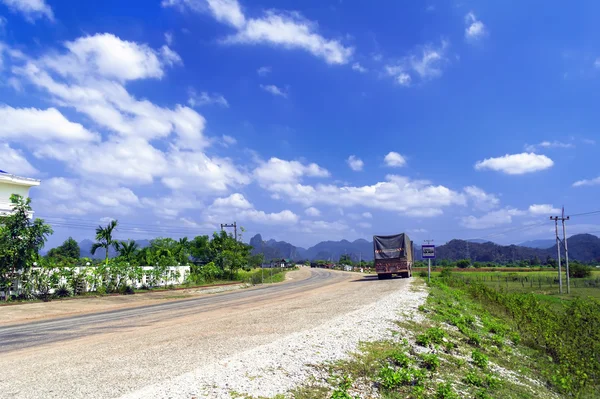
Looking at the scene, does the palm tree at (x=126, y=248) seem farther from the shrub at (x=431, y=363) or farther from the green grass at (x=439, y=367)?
the shrub at (x=431, y=363)

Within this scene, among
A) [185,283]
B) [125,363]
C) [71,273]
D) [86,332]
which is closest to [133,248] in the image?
[185,283]

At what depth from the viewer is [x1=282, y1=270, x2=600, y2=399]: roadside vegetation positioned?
750 centimetres

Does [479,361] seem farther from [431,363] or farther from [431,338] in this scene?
[431,363]

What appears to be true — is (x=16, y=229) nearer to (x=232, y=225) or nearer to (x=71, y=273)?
(x=71, y=273)

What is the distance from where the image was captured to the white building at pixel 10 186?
3192cm

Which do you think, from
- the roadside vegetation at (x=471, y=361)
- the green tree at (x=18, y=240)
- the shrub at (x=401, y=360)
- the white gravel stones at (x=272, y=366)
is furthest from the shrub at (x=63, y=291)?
the shrub at (x=401, y=360)

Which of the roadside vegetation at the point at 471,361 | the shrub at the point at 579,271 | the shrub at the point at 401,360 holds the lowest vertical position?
the shrub at the point at 579,271

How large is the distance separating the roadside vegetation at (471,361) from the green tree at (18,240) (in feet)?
67.9

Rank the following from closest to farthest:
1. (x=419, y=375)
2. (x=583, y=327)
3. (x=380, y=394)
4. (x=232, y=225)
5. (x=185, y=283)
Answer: (x=380, y=394)
(x=419, y=375)
(x=583, y=327)
(x=185, y=283)
(x=232, y=225)

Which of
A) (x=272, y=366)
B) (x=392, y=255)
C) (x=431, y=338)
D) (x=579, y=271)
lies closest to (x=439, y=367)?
(x=431, y=338)

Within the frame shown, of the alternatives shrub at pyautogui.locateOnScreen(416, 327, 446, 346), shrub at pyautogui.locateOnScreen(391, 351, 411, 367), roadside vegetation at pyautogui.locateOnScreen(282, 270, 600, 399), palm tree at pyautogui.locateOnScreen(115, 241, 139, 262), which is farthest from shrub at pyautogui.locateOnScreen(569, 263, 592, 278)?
shrub at pyautogui.locateOnScreen(391, 351, 411, 367)

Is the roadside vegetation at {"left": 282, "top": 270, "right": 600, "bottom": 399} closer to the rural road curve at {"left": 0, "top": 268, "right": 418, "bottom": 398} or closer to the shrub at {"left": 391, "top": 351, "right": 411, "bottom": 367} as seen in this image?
the shrub at {"left": 391, "top": 351, "right": 411, "bottom": 367}

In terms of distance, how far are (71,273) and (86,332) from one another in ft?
49.1

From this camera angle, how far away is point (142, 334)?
11750 mm
